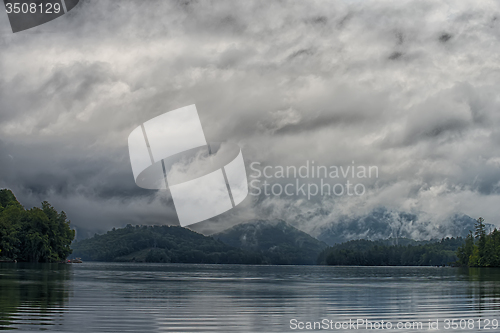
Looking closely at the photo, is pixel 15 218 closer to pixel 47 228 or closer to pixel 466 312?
pixel 47 228

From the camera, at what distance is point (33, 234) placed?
17662 centimetres

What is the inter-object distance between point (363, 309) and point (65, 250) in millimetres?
180406

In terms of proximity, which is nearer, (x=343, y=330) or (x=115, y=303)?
(x=343, y=330)

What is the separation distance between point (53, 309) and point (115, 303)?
5792 millimetres

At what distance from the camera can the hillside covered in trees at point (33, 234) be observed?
171 m

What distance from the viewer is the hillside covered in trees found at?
171 m

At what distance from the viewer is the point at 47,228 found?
18538 centimetres

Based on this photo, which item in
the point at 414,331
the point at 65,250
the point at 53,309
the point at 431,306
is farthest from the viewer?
the point at 65,250

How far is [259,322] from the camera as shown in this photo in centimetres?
2492

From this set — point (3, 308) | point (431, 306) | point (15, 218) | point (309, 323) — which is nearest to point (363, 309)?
point (431, 306)

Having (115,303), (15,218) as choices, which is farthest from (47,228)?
(115,303)

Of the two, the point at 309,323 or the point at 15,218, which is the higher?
the point at 15,218

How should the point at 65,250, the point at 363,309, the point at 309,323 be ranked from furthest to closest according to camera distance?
the point at 65,250
the point at 363,309
the point at 309,323

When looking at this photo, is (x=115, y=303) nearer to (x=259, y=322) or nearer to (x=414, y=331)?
(x=259, y=322)
